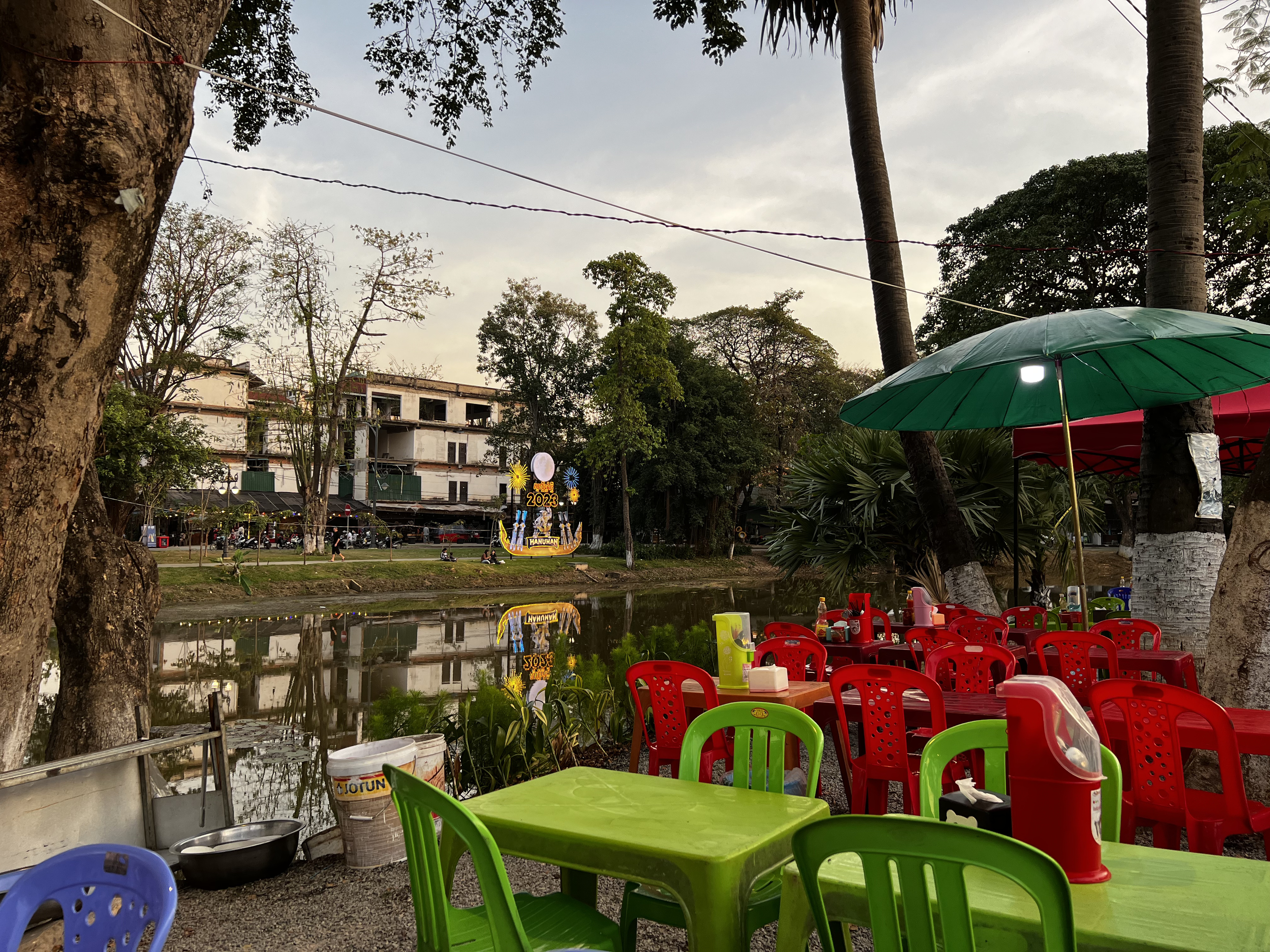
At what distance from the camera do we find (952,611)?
24.7 ft

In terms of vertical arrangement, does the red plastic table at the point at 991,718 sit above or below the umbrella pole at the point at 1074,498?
below

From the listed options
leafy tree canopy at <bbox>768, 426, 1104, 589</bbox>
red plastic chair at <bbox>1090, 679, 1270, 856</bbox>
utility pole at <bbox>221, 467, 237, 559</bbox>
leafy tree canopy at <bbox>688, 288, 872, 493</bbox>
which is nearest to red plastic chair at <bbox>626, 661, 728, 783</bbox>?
red plastic chair at <bbox>1090, 679, 1270, 856</bbox>

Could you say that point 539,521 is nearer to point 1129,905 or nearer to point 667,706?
point 667,706

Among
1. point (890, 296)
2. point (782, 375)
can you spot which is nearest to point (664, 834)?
point (890, 296)

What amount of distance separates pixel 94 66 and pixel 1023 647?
653 centimetres

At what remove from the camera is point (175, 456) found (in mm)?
17766

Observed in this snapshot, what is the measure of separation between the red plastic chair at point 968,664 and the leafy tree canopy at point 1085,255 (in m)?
18.7

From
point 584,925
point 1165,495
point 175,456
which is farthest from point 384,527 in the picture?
point 584,925

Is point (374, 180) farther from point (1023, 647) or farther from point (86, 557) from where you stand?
point (1023, 647)

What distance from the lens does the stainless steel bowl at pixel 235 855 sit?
12.7 ft

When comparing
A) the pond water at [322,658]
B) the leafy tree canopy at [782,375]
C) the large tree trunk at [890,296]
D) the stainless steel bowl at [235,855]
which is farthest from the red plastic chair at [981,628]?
the leafy tree canopy at [782,375]

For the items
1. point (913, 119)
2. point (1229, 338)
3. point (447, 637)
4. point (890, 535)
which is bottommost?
point (447, 637)

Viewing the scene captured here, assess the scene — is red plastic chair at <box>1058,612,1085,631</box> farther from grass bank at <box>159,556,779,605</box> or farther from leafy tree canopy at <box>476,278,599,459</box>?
leafy tree canopy at <box>476,278,599,459</box>

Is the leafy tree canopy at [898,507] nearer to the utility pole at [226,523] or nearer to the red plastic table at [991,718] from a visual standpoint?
the red plastic table at [991,718]
